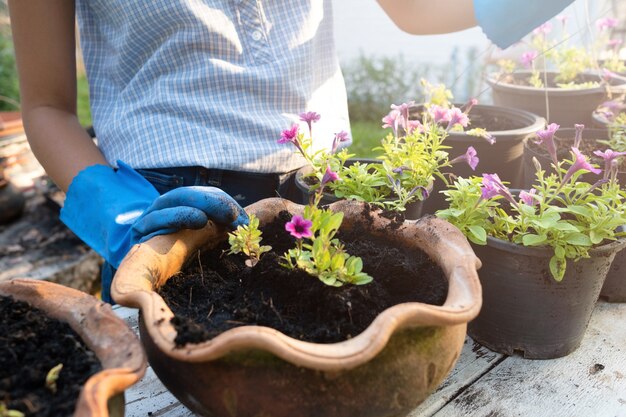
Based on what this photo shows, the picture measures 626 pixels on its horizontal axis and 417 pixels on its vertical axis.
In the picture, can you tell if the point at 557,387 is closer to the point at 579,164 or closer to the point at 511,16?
the point at 579,164

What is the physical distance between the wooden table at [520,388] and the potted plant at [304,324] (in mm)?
216

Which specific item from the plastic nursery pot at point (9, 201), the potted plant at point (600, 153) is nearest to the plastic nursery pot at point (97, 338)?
the potted plant at point (600, 153)

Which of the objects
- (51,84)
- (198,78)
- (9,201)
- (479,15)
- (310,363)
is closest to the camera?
(310,363)

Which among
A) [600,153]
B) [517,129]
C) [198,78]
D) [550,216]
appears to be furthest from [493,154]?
[198,78]

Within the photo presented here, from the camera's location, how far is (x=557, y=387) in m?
1.12

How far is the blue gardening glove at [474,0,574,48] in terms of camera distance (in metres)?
1.61

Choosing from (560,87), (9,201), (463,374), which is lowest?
(9,201)

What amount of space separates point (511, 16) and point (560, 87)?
2.77ft

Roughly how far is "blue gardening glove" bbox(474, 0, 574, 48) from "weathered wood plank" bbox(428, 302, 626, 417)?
0.91 m

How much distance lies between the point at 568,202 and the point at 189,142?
38.4 inches

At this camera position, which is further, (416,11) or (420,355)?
(416,11)

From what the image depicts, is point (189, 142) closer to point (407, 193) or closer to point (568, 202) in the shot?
point (407, 193)

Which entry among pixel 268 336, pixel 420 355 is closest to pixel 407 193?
pixel 420 355

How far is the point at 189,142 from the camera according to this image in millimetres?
1533
